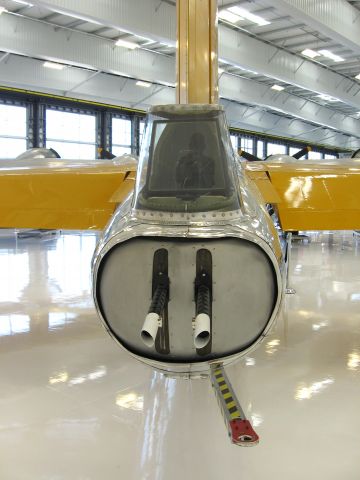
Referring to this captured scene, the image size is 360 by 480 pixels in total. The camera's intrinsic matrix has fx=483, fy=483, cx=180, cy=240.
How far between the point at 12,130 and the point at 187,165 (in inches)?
784

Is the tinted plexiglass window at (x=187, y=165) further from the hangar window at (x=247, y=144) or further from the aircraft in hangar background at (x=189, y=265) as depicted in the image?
the hangar window at (x=247, y=144)

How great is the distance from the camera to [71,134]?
943 inches

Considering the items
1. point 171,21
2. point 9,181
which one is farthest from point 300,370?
point 171,21

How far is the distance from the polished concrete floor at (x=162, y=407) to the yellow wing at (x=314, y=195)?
1.72 metres

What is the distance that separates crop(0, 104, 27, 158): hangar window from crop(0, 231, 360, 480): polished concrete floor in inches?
574

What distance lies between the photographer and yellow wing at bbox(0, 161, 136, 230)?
6398mm

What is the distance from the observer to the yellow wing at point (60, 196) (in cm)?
640

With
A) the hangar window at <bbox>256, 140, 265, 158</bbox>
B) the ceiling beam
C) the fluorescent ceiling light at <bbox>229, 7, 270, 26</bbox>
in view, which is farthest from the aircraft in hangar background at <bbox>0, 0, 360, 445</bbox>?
the hangar window at <bbox>256, 140, 265, 158</bbox>

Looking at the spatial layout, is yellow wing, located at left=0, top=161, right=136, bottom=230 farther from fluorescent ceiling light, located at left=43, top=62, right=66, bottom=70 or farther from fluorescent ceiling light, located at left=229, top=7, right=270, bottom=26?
fluorescent ceiling light, located at left=43, top=62, right=66, bottom=70

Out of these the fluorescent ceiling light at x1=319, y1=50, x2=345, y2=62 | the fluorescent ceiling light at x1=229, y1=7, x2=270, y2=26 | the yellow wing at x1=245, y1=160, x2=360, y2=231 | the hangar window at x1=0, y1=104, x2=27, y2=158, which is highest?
the fluorescent ceiling light at x1=319, y1=50, x2=345, y2=62

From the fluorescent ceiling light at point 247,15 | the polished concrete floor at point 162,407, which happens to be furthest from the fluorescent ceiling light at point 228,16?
the polished concrete floor at point 162,407

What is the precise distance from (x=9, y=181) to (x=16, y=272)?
20.1 ft

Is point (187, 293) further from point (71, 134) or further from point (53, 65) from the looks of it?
point (71, 134)

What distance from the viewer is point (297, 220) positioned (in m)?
6.34
